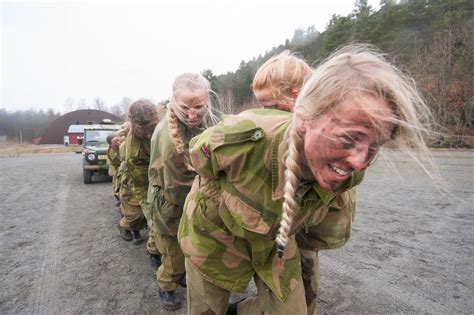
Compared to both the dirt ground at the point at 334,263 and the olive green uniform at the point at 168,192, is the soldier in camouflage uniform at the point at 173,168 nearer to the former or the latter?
the olive green uniform at the point at 168,192

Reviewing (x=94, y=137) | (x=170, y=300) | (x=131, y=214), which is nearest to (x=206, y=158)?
(x=170, y=300)

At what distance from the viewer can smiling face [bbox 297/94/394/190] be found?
0.98 m

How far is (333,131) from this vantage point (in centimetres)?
103

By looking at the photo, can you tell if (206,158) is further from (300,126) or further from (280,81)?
(280,81)

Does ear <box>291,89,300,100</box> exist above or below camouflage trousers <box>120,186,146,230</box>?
above

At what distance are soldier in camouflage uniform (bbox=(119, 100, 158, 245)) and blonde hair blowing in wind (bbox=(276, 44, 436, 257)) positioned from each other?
2334mm

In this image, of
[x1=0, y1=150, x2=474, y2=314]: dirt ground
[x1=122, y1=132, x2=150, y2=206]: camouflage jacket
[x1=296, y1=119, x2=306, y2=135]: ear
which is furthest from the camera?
[x1=122, y1=132, x2=150, y2=206]: camouflage jacket

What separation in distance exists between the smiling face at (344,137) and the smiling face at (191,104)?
1396 mm

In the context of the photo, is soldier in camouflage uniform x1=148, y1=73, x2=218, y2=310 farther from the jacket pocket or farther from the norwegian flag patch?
the jacket pocket

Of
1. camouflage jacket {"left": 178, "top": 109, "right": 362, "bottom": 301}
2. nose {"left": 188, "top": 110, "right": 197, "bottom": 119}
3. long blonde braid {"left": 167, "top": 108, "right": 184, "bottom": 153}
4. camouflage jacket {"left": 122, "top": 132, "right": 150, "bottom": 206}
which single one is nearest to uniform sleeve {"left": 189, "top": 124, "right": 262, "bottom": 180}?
camouflage jacket {"left": 178, "top": 109, "right": 362, "bottom": 301}

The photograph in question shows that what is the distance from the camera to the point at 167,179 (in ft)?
7.99

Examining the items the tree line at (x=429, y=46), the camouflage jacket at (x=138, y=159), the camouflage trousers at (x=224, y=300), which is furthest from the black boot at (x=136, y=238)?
the tree line at (x=429, y=46)

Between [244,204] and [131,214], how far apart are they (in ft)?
10.9

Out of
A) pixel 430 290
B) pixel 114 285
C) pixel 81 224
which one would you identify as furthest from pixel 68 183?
pixel 430 290
